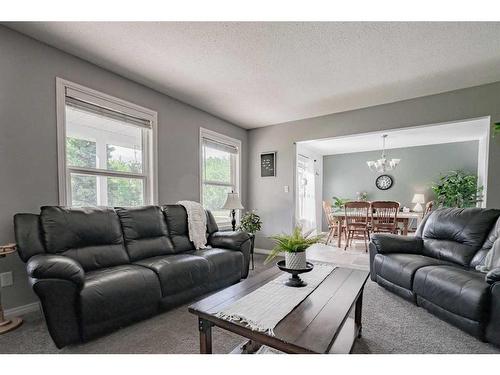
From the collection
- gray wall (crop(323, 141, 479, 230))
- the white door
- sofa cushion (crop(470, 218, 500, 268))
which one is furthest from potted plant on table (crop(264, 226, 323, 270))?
gray wall (crop(323, 141, 479, 230))

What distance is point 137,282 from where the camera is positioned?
6.13 feet

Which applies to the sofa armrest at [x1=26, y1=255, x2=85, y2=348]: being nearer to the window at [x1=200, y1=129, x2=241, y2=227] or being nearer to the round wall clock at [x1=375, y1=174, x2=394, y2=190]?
the window at [x1=200, y1=129, x2=241, y2=227]

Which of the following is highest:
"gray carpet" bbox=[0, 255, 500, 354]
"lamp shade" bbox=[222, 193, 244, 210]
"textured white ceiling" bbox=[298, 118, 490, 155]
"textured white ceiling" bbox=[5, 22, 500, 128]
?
"textured white ceiling" bbox=[5, 22, 500, 128]

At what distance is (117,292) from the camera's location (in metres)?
1.74

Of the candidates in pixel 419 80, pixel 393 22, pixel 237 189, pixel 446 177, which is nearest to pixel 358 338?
pixel 393 22

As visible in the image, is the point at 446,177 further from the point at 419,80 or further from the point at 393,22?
the point at 393,22

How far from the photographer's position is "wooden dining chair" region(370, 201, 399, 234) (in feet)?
14.6

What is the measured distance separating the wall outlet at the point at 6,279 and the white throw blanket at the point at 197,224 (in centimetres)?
159

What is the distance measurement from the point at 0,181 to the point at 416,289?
3.75m

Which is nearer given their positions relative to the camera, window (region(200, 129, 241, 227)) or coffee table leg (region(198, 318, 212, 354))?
coffee table leg (region(198, 318, 212, 354))

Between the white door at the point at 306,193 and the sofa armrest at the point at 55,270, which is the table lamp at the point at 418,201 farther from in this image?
the sofa armrest at the point at 55,270

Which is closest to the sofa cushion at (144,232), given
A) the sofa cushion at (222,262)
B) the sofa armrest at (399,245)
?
the sofa cushion at (222,262)

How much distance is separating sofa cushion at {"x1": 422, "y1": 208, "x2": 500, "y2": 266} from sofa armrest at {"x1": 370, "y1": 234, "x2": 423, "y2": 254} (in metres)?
0.09

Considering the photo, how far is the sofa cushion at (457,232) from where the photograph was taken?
2314mm
